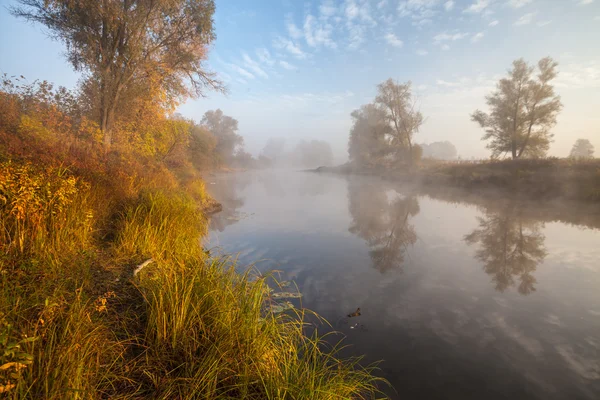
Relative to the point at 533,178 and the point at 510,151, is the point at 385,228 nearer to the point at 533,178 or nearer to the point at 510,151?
the point at 533,178

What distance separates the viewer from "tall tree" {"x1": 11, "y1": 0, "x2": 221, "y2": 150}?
12.3m

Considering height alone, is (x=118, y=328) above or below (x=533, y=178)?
below

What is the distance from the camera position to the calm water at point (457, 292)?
12.4 feet

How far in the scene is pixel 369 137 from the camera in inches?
2164

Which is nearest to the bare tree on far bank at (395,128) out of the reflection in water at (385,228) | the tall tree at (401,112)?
the tall tree at (401,112)

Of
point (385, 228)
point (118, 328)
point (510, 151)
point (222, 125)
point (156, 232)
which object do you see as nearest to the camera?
point (118, 328)

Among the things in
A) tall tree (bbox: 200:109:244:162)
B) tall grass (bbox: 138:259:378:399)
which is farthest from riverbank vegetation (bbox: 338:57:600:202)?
tall tree (bbox: 200:109:244:162)

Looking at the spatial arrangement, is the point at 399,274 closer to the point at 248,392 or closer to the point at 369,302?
the point at 369,302

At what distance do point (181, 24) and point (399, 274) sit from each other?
58.4 feet

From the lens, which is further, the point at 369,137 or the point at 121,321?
the point at 369,137

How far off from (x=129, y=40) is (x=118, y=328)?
16.5 metres

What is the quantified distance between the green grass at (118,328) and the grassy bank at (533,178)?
22.9 metres

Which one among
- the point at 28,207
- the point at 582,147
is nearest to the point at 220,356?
the point at 28,207

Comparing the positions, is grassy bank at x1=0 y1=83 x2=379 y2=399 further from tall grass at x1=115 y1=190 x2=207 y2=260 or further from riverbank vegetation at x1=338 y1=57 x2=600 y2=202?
riverbank vegetation at x1=338 y1=57 x2=600 y2=202
